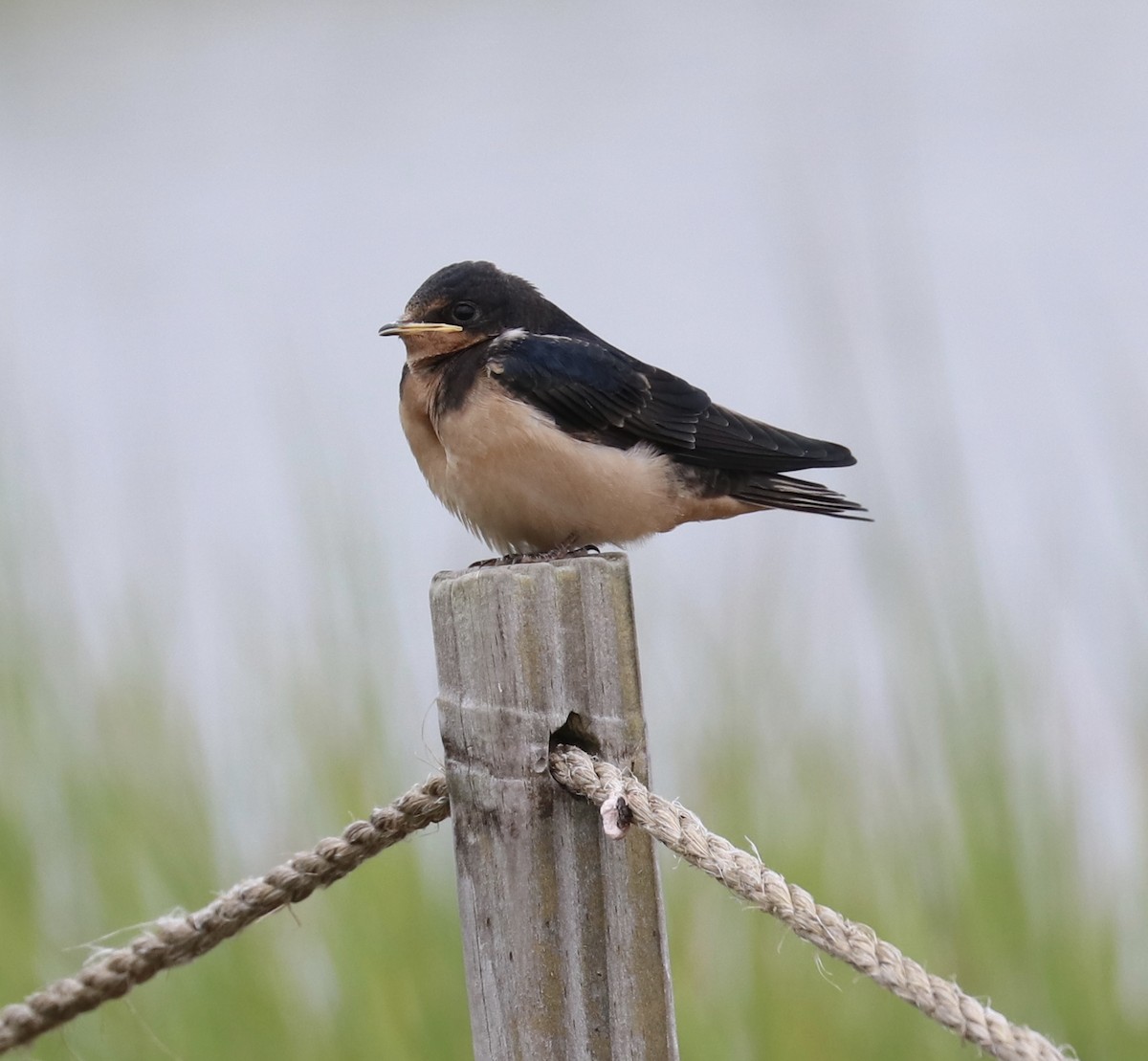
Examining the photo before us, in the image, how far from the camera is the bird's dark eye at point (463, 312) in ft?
8.05

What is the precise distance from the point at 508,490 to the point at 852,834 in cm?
93

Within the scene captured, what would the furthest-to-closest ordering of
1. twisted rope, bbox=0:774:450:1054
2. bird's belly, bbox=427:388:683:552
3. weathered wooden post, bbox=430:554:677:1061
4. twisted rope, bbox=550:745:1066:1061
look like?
bird's belly, bbox=427:388:683:552
twisted rope, bbox=0:774:450:1054
weathered wooden post, bbox=430:554:677:1061
twisted rope, bbox=550:745:1066:1061

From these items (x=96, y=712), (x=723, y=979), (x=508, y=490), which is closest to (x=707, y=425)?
(x=508, y=490)

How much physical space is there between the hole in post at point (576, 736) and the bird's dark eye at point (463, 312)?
1.13m

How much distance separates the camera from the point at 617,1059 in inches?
55.6

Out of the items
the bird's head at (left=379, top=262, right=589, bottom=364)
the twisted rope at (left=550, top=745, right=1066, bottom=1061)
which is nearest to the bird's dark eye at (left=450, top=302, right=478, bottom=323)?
the bird's head at (left=379, top=262, right=589, bottom=364)

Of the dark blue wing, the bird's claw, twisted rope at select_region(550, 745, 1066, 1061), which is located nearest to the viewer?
twisted rope at select_region(550, 745, 1066, 1061)

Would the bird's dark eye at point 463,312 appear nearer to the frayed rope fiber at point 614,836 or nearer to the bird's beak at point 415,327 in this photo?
the bird's beak at point 415,327

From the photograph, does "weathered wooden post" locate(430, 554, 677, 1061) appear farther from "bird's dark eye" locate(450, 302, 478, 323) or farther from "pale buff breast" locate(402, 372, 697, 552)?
"bird's dark eye" locate(450, 302, 478, 323)

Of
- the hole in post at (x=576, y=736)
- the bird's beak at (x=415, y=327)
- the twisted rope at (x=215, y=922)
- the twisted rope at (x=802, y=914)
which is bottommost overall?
the twisted rope at (x=215, y=922)

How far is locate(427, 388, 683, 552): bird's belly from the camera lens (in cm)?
217

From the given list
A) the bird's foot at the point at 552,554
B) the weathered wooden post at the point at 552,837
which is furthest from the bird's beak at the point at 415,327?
the weathered wooden post at the point at 552,837

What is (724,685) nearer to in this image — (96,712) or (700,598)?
(700,598)

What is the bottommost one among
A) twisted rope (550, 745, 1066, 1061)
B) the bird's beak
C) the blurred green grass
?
the blurred green grass
